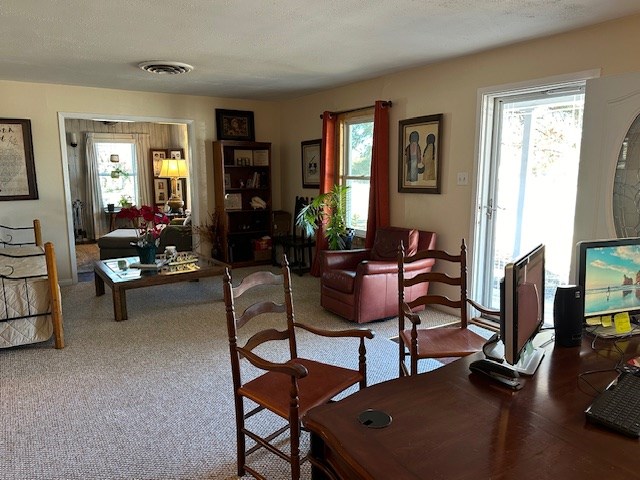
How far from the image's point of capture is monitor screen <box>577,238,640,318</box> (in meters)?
1.75

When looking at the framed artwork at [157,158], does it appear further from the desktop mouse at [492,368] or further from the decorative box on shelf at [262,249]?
the desktop mouse at [492,368]

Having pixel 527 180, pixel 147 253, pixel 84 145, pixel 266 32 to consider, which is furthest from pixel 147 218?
pixel 84 145

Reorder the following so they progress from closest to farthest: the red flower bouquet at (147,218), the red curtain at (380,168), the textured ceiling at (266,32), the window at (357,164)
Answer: the textured ceiling at (266,32)
the red flower bouquet at (147,218)
the red curtain at (380,168)
the window at (357,164)

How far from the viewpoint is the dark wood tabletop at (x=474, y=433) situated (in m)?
0.98

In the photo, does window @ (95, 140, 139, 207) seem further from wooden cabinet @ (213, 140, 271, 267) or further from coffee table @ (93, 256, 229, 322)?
coffee table @ (93, 256, 229, 322)

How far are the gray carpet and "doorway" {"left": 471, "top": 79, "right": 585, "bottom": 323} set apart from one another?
0.85m

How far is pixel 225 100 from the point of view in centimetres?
620

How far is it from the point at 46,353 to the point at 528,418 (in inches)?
135

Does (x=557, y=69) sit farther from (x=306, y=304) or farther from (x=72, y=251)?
(x=72, y=251)

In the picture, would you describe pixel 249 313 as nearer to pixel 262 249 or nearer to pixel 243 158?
pixel 262 249

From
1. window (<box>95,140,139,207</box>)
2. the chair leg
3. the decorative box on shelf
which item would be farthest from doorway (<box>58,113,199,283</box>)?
the chair leg

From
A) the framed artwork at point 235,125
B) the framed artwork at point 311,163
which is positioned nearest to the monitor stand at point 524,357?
the framed artwork at point 311,163

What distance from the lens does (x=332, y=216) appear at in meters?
5.21

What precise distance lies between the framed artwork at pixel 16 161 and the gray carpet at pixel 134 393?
1.66 metres
